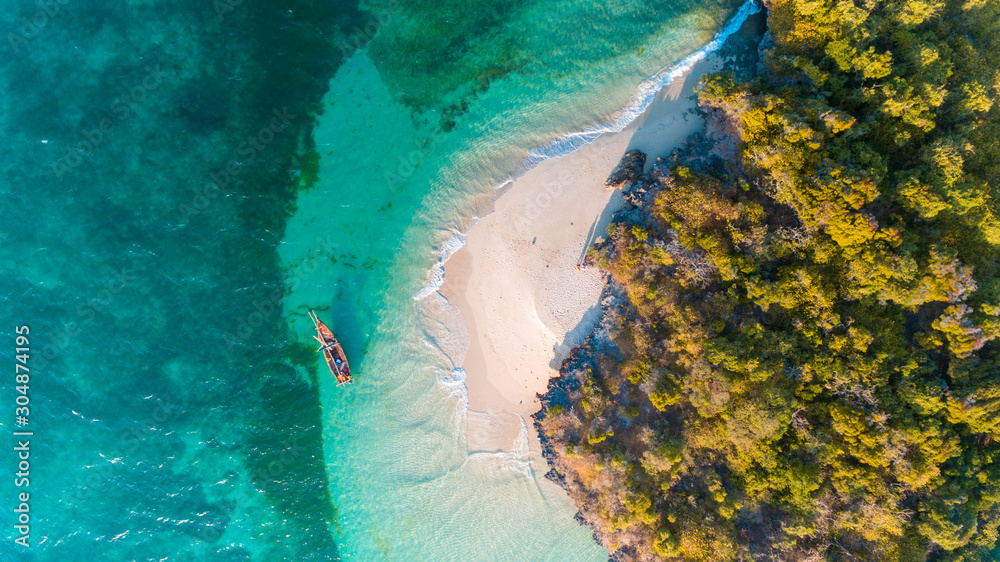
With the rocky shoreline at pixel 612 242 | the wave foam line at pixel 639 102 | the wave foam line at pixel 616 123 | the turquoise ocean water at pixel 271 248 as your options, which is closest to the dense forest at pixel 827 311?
the rocky shoreline at pixel 612 242

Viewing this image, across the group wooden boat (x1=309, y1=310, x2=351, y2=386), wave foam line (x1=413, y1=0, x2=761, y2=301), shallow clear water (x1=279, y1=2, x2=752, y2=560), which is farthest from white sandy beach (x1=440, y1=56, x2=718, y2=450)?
wooden boat (x1=309, y1=310, x2=351, y2=386)

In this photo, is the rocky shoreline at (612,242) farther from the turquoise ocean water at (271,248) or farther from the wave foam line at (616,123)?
the turquoise ocean water at (271,248)

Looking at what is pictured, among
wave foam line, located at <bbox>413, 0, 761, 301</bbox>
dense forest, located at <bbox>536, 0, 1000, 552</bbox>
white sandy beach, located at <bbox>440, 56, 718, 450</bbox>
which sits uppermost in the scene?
wave foam line, located at <bbox>413, 0, 761, 301</bbox>

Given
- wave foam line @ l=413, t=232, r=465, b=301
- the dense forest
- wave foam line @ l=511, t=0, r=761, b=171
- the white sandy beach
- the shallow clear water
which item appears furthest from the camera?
wave foam line @ l=413, t=232, r=465, b=301

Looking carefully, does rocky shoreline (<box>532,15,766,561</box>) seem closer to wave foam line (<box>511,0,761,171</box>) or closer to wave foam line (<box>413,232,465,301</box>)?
wave foam line (<box>511,0,761,171</box>)

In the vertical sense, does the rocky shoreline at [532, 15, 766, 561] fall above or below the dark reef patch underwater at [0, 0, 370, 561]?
below

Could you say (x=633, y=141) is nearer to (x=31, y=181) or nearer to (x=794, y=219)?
(x=794, y=219)

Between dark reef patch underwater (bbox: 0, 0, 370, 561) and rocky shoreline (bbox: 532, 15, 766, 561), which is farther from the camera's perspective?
dark reef patch underwater (bbox: 0, 0, 370, 561)
